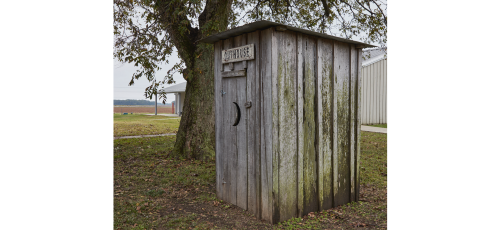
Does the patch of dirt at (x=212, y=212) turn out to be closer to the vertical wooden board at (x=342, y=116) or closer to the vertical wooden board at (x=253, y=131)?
the vertical wooden board at (x=253, y=131)

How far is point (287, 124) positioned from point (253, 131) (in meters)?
0.47

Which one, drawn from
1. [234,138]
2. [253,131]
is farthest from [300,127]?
[234,138]

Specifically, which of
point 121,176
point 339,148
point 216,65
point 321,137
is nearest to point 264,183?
point 321,137

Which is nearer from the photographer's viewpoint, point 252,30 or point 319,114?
point 252,30

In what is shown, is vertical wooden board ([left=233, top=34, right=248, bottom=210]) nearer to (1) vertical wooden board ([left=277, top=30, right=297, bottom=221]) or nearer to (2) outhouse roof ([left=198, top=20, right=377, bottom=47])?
(2) outhouse roof ([left=198, top=20, right=377, bottom=47])

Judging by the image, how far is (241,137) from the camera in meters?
4.29

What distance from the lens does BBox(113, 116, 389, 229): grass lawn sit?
13.0 ft

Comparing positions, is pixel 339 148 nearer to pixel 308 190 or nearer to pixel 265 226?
pixel 308 190

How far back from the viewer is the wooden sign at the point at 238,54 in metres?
3.98

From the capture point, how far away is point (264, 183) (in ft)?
12.6

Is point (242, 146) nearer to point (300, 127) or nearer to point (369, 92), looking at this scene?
point (300, 127)

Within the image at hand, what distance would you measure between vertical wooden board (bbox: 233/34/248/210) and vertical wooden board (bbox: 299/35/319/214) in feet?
2.54

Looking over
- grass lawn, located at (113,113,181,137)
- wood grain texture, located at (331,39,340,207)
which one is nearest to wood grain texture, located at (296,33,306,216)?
wood grain texture, located at (331,39,340,207)
